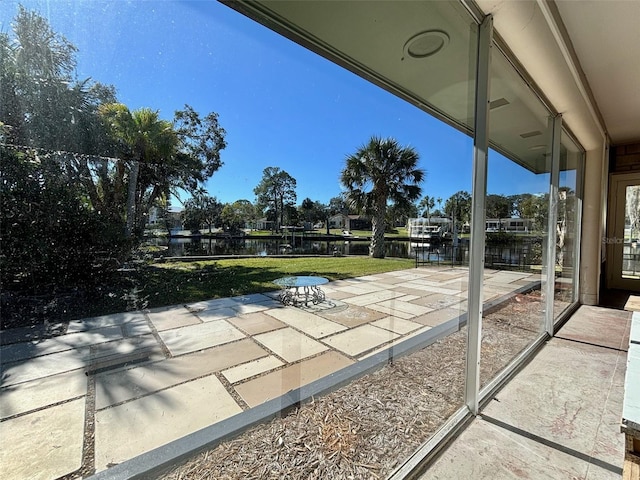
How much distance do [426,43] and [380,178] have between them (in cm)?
137

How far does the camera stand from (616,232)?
4621mm

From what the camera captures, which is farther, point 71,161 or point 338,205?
point 338,205

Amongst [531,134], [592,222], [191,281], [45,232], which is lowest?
[191,281]

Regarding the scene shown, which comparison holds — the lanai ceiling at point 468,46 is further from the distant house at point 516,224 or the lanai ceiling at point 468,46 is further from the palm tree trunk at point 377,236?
the palm tree trunk at point 377,236

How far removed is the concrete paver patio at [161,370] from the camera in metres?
1.19

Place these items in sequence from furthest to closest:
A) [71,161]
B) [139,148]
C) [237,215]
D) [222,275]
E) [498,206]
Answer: [222,275] → [498,206] → [237,215] → [139,148] → [71,161]

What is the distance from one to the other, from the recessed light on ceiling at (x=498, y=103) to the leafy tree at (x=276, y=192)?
1.30 m

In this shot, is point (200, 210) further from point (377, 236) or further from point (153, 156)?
point (377, 236)

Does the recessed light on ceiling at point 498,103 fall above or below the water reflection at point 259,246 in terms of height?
above

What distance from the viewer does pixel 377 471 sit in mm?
1132

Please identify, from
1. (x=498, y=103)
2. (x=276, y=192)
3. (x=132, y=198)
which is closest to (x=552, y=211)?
(x=498, y=103)

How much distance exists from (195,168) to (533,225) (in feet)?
10.5

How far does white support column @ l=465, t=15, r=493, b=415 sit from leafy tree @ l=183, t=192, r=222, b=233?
1.50 m

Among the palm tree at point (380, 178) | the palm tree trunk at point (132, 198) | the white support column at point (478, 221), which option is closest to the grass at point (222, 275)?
the palm tree trunk at point (132, 198)
